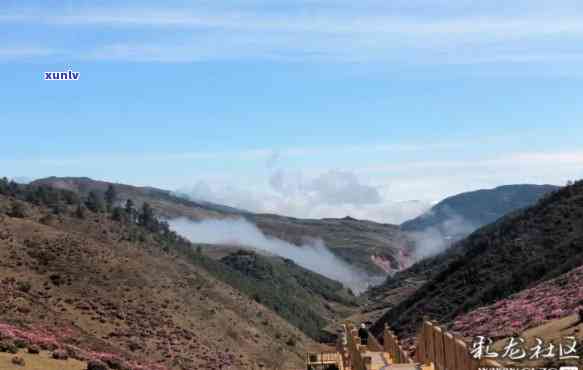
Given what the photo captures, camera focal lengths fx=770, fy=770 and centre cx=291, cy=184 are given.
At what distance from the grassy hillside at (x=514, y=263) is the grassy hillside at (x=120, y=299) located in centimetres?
2239

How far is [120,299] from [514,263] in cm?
4731

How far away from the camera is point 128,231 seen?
133 meters

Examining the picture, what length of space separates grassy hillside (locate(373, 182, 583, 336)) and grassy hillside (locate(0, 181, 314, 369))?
22.4 m

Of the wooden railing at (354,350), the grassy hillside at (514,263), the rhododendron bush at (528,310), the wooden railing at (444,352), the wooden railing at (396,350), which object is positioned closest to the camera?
the wooden railing at (444,352)

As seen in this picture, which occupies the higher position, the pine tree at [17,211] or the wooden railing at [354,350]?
the pine tree at [17,211]

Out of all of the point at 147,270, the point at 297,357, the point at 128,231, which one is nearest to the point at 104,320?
the point at 147,270

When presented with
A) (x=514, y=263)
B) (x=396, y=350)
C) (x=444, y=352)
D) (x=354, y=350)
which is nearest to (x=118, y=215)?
(x=514, y=263)

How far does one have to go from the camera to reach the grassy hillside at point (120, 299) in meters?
75.0

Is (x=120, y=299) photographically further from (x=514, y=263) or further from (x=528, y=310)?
(x=528, y=310)

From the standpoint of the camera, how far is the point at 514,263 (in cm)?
6638

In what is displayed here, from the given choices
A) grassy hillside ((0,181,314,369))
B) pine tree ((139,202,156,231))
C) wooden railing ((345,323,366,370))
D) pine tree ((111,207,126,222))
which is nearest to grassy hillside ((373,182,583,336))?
grassy hillside ((0,181,314,369))

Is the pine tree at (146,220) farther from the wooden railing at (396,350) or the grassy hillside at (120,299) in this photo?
the wooden railing at (396,350)

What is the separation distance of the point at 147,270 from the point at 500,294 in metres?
62.4

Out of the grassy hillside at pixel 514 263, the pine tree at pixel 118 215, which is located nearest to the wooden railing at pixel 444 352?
the grassy hillside at pixel 514 263
